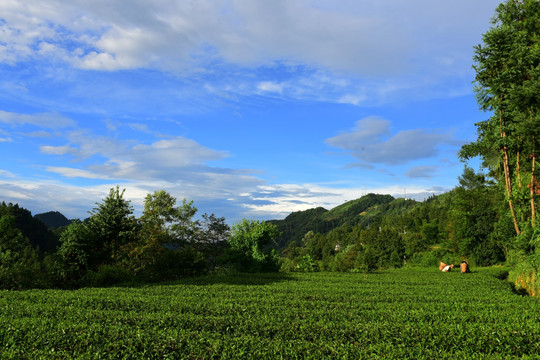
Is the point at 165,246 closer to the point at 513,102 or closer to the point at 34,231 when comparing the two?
the point at 513,102

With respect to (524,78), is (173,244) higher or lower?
lower

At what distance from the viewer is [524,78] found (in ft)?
78.1

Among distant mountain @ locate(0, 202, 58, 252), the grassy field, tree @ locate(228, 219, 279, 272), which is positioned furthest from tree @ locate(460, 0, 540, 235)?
distant mountain @ locate(0, 202, 58, 252)


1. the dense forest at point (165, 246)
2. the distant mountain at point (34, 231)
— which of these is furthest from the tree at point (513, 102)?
the distant mountain at point (34, 231)

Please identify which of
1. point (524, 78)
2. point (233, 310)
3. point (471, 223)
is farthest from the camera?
point (471, 223)

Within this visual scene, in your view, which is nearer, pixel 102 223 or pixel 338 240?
pixel 102 223

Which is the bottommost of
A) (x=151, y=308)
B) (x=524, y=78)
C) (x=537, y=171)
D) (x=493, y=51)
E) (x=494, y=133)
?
(x=151, y=308)

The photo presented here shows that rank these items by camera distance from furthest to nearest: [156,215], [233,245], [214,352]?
[156,215] < [233,245] < [214,352]

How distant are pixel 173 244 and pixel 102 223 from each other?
18.9 meters

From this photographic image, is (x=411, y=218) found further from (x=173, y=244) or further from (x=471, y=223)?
(x=173, y=244)

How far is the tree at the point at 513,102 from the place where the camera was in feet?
70.7

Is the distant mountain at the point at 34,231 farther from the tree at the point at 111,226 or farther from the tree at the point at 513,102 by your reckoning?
the tree at the point at 513,102

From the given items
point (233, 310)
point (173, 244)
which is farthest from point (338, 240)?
point (233, 310)

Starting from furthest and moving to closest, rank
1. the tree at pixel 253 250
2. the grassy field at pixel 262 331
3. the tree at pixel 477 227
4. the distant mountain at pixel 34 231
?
the distant mountain at pixel 34 231 → the tree at pixel 477 227 → the tree at pixel 253 250 → the grassy field at pixel 262 331
